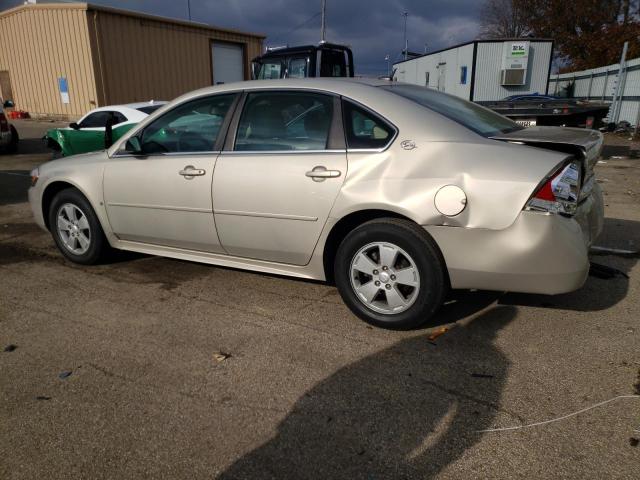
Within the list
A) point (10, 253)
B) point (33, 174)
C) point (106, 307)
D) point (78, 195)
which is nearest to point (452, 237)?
point (106, 307)

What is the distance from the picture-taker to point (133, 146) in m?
4.21

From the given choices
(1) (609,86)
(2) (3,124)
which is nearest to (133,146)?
(2) (3,124)

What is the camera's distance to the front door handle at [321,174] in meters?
3.31

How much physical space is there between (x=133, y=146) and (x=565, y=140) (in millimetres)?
3206

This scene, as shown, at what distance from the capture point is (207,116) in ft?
13.2

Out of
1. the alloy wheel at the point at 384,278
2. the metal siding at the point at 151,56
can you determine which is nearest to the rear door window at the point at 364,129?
the alloy wheel at the point at 384,278

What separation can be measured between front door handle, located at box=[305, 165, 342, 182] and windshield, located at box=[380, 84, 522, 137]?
715 mm

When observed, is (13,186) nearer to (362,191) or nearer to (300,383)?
(362,191)

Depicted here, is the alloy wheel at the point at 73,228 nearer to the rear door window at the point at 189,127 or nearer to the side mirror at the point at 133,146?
the side mirror at the point at 133,146

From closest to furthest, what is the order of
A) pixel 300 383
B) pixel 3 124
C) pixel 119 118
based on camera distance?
pixel 300 383 < pixel 119 118 < pixel 3 124

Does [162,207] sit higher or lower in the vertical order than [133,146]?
lower

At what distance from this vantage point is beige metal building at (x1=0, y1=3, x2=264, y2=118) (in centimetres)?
2083

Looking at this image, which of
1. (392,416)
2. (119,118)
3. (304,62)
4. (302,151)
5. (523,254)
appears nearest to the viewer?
(392,416)

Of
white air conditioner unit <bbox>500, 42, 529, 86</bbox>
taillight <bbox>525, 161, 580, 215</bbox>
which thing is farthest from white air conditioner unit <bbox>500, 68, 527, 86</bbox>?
taillight <bbox>525, 161, 580, 215</bbox>
